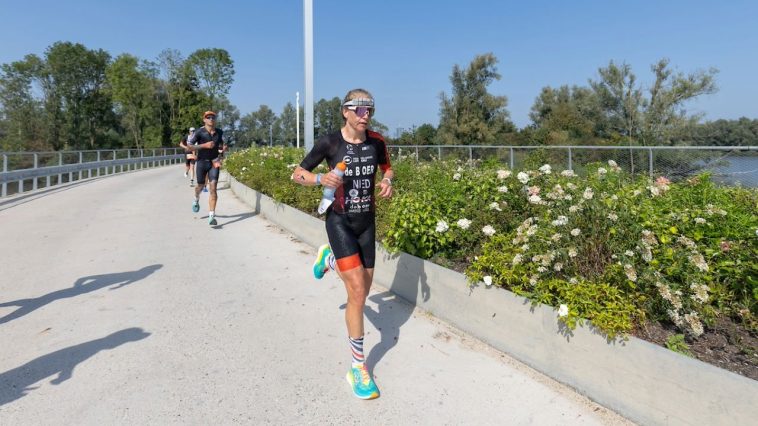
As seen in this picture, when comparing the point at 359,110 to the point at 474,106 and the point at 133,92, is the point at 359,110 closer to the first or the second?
the point at 474,106

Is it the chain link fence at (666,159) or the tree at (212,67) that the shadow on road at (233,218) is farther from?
the tree at (212,67)

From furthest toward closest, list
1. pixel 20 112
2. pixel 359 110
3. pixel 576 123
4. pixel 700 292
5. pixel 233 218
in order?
pixel 20 112, pixel 576 123, pixel 233 218, pixel 359 110, pixel 700 292

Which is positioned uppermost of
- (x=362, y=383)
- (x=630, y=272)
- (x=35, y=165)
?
(x=35, y=165)

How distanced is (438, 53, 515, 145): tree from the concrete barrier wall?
44.3 meters

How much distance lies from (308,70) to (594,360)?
10141 millimetres

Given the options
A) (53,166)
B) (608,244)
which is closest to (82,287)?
(608,244)

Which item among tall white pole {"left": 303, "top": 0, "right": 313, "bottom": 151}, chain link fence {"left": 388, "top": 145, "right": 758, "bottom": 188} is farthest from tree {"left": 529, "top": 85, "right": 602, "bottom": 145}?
tall white pole {"left": 303, "top": 0, "right": 313, "bottom": 151}

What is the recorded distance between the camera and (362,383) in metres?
3.08

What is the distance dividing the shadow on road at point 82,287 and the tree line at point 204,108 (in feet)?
113

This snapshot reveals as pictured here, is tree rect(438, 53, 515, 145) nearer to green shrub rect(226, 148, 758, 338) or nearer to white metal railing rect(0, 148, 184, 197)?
white metal railing rect(0, 148, 184, 197)

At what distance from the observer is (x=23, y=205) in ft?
38.4

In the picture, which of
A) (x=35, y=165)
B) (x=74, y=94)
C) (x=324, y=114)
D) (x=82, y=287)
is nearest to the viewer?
(x=82, y=287)

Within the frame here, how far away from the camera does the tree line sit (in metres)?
33.7

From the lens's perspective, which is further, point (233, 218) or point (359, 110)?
point (233, 218)
